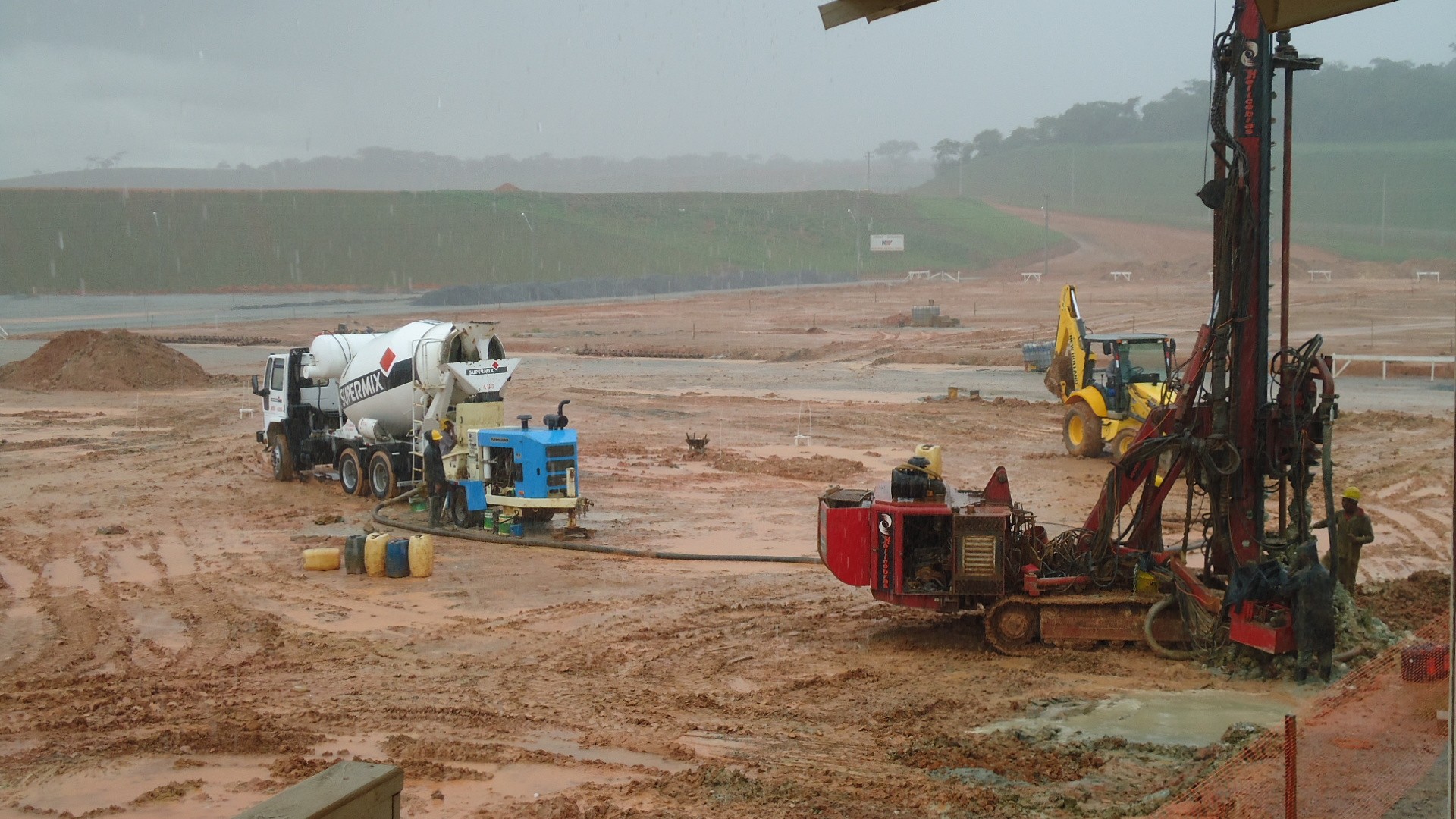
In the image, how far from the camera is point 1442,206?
94.4 meters

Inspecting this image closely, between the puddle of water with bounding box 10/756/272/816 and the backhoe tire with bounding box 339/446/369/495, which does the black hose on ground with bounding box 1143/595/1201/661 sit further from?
the backhoe tire with bounding box 339/446/369/495

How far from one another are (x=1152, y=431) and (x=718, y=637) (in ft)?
15.2

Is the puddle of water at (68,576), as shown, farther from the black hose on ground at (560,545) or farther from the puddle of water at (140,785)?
the puddle of water at (140,785)

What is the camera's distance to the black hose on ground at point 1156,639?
1100 cm

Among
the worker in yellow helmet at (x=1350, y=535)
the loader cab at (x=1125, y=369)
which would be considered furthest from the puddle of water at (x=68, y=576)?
the loader cab at (x=1125, y=369)

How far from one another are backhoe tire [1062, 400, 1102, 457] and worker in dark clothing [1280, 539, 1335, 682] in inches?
503

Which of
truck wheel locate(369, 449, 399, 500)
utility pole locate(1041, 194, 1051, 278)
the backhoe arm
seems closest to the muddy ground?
truck wheel locate(369, 449, 399, 500)

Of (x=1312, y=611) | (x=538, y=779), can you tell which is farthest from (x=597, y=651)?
(x=1312, y=611)

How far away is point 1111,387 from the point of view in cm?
2277

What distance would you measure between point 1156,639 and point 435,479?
10737 millimetres

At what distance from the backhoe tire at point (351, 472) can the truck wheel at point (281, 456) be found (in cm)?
147

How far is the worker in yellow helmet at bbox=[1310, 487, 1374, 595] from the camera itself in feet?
39.1

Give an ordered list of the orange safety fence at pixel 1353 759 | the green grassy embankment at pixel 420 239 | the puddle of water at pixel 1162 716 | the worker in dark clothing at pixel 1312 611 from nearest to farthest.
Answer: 1. the orange safety fence at pixel 1353 759
2. the puddle of water at pixel 1162 716
3. the worker in dark clothing at pixel 1312 611
4. the green grassy embankment at pixel 420 239

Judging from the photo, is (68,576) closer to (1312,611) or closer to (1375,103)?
(1312,611)
